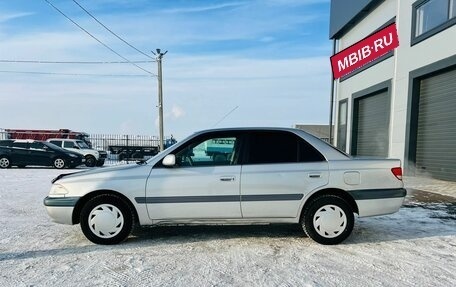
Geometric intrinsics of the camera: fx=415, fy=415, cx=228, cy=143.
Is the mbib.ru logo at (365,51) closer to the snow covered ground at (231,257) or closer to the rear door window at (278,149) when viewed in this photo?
the snow covered ground at (231,257)

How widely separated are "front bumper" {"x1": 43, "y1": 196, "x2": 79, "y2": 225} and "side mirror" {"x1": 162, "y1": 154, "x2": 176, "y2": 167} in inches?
48.7

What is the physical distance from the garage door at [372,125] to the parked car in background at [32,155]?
14.8 m

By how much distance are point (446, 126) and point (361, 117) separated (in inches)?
329

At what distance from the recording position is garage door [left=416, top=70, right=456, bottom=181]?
13.1 m

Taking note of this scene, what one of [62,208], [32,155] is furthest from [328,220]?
[32,155]

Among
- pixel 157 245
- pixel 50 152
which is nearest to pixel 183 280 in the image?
pixel 157 245

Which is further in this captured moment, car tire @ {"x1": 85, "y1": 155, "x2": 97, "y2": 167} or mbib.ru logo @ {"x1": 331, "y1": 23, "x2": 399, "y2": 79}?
car tire @ {"x1": 85, "y1": 155, "x2": 97, "y2": 167}

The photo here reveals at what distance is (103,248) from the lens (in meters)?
5.21

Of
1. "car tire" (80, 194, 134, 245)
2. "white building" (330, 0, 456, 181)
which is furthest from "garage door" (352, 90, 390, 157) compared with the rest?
"car tire" (80, 194, 134, 245)

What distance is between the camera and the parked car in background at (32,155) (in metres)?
20.3

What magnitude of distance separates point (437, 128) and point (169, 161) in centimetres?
1168

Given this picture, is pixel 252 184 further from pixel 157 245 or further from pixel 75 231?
pixel 75 231

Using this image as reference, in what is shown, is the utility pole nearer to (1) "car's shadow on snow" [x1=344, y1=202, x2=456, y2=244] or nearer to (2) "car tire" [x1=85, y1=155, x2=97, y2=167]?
(2) "car tire" [x1=85, y1=155, x2=97, y2=167]

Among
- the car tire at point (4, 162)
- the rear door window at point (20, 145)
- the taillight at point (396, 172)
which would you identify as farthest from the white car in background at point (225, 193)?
the car tire at point (4, 162)
